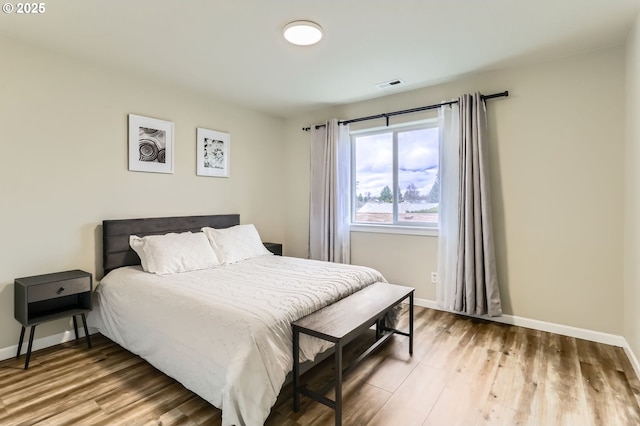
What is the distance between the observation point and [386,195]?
4039 millimetres

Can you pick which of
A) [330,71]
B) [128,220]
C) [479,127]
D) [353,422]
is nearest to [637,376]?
[353,422]

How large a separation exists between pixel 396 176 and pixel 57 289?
3.51 metres

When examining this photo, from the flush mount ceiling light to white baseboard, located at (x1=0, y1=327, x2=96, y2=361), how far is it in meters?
3.14

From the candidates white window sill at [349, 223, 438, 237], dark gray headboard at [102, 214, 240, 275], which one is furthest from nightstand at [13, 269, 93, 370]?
white window sill at [349, 223, 438, 237]

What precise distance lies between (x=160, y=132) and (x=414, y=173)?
2929 millimetres

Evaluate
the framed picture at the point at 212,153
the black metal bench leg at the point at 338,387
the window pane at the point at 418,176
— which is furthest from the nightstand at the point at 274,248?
the black metal bench leg at the point at 338,387

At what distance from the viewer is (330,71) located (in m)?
3.10

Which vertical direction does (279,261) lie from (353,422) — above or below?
above

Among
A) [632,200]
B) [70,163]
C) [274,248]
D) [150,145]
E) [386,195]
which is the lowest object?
[274,248]

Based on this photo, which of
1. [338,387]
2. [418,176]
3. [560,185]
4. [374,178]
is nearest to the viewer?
[338,387]

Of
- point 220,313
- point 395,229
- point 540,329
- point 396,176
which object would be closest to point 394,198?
point 396,176

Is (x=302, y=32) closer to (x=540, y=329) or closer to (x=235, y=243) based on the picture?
(x=235, y=243)

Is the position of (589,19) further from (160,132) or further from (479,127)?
(160,132)

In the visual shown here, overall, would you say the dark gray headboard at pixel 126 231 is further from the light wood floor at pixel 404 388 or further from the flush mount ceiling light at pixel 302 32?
the flush mount ceiling light at pixel 302 32
